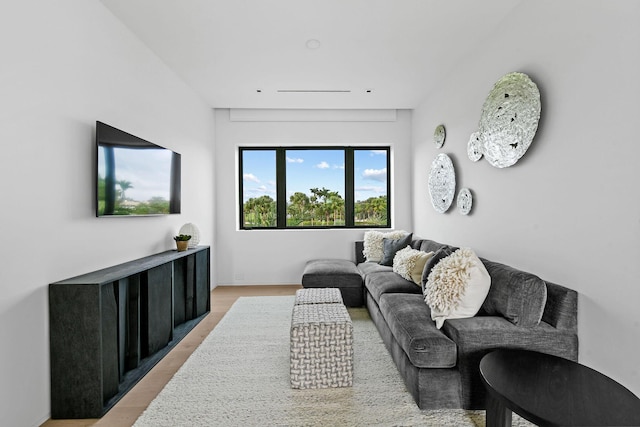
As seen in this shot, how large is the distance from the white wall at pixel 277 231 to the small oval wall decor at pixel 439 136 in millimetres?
1159

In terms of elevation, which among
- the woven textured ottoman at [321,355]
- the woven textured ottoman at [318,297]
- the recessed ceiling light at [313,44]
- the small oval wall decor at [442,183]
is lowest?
the woven textured ottoman at [321,355]

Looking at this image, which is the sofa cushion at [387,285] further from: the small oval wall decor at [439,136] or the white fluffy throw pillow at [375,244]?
the small oval wall decor at [439,136]

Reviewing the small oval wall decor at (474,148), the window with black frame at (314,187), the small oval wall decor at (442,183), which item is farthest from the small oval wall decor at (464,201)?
the window with black frame at (314,187)

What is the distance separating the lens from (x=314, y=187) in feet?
18.3

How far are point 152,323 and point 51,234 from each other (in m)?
1.05

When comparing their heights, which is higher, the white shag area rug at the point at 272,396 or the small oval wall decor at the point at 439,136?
the small oval wall decor at the point at 439,136

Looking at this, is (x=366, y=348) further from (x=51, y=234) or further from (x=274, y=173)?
(x=274, y=173)

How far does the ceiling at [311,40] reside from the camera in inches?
102

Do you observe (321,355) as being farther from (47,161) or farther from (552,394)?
(47,161)

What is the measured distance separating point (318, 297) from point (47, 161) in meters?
2.16

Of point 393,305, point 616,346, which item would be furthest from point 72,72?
point 616,346

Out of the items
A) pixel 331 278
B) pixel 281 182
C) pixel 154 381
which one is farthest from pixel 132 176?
pixel 281 182

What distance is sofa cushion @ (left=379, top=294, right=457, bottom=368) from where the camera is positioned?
2027 mm

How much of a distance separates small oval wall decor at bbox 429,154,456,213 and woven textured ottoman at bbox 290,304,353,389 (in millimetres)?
2187
